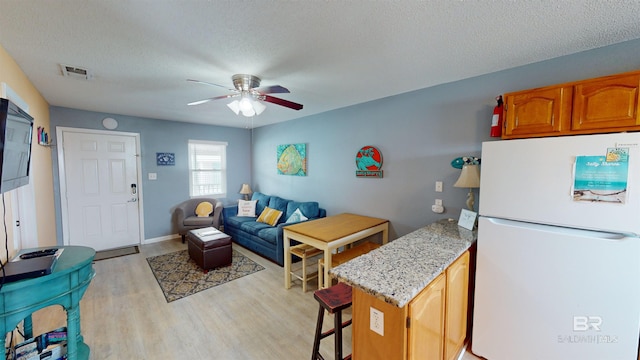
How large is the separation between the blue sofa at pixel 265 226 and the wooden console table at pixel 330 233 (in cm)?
62

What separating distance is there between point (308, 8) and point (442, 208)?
237 cm

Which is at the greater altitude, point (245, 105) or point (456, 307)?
point (245, 105)

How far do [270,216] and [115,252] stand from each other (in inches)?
107

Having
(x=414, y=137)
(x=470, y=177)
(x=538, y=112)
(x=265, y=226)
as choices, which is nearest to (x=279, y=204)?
(x=265, y=226)

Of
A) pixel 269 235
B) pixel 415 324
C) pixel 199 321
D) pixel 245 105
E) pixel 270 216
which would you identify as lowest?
pixel 199 321

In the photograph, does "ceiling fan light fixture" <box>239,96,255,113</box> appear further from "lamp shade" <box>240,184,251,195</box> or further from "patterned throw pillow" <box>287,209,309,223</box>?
"lamp shade" <box>240,184,251,195</box>

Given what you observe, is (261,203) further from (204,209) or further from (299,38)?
(299,38)

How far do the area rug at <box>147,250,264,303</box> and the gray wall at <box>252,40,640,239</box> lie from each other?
62.9 inches

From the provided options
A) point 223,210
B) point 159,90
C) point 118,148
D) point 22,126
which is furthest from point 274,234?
point 118,148

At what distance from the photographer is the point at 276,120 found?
16.0 feet

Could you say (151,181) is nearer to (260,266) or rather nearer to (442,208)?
(260,266)

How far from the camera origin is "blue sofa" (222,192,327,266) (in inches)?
142

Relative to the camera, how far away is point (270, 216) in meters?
4.34

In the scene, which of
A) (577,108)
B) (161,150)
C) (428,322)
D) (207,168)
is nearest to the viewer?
(428,322)
